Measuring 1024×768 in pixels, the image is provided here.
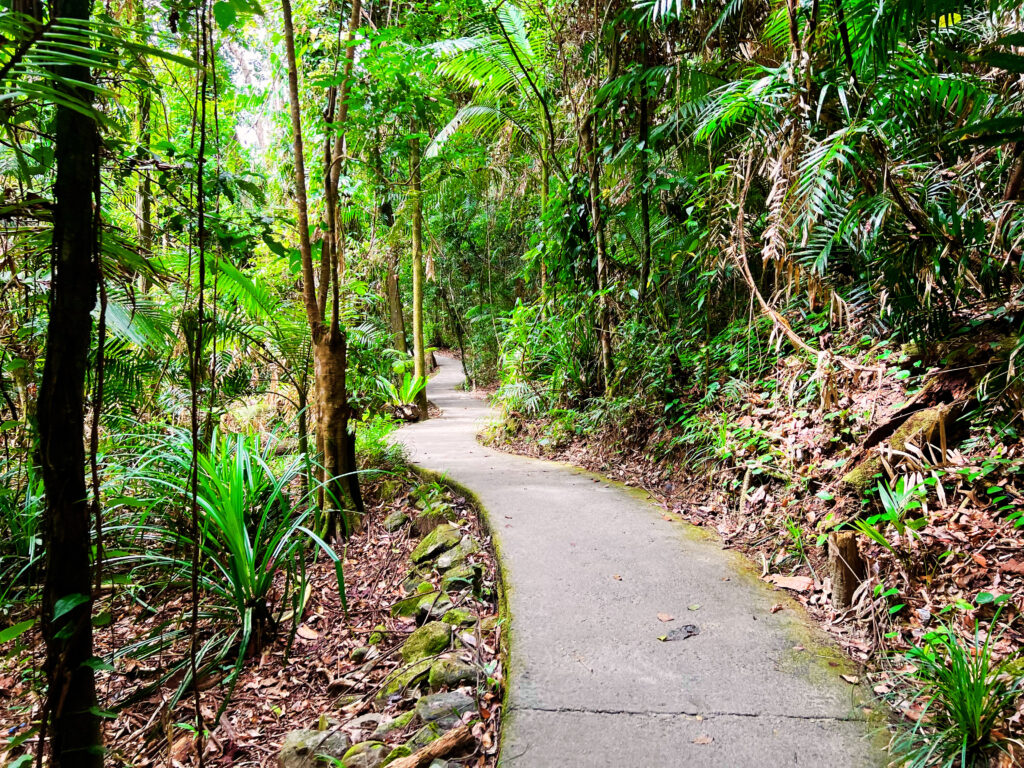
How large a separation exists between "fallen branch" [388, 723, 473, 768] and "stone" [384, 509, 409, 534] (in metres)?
2.59

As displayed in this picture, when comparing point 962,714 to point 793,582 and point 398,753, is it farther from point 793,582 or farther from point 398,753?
point 398,753

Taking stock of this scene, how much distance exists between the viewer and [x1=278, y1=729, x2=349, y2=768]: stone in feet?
6.83

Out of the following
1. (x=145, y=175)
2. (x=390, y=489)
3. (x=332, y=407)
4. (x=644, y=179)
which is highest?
(x=644, y=179)

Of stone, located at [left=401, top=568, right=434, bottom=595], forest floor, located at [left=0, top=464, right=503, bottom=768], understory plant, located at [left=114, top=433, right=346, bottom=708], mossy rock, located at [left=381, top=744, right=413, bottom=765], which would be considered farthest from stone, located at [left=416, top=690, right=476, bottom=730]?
stone, located at [left=401, top=568, right=434, bottom=595]

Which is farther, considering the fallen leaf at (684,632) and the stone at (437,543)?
the stone at (437,543)

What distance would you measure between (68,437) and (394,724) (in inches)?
66.3

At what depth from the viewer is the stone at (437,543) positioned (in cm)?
383

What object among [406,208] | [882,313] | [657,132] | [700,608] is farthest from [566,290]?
[700,608]

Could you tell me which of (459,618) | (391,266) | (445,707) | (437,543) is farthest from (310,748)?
(391,266)

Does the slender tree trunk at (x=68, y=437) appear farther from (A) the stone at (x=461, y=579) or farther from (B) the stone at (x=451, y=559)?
(B) the stone at (x=451, y=559)

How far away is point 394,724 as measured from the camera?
2197 millimetres

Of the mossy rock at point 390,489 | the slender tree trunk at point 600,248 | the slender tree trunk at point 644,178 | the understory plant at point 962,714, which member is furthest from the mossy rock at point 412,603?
the slender tree trunk at point 644,178

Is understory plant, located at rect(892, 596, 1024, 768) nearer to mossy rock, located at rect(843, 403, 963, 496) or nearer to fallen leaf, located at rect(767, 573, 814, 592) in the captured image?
fallen leaf, located at rect(767, 573, 814, 592)

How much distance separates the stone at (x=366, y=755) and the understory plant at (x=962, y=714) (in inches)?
64.7
